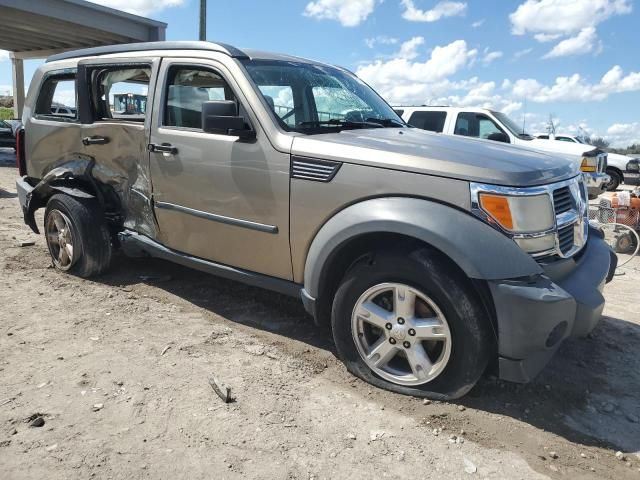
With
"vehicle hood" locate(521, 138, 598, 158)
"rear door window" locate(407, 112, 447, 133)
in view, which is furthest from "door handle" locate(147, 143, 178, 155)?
"vehicle hood" locate(521, 138, 598, 158)

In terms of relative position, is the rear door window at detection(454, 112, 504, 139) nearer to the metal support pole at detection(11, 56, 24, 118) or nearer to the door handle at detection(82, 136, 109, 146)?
the door handle at detection(82, 136, 109, 146)

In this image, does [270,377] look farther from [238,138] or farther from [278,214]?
[238,138]

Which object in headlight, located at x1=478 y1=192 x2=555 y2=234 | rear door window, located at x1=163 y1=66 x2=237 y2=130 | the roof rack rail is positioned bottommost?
headlight, located at x1=478 y1=192 x2=555 y2=234

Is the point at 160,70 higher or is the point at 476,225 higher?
the point at 160,70

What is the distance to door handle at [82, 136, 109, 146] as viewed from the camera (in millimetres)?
4535

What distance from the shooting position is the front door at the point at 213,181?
3420 mm

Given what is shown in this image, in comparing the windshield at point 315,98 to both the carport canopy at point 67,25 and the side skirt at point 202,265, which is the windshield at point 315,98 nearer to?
the side skirt at point 202,265

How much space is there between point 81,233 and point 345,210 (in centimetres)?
272

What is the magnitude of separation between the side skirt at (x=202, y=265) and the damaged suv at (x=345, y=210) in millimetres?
15

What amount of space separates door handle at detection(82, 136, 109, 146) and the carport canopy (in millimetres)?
14949

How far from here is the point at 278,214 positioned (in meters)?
3.38

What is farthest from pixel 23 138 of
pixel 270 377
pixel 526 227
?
pixel 526 227

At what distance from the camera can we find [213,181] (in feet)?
12.1

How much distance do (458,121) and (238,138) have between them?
8.06 metres
